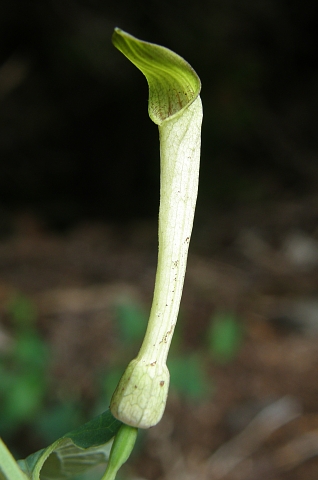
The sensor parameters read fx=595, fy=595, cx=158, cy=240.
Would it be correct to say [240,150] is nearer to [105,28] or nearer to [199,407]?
[105,28]

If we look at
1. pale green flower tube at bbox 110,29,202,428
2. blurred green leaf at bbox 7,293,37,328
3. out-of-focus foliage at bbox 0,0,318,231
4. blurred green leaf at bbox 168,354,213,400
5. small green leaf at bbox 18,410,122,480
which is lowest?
blurred green leaf at bbox 7,293,37,328

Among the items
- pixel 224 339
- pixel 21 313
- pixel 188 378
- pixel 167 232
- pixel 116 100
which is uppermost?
pixel 116 100

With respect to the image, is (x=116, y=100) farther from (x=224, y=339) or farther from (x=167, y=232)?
(x=167, y=232)

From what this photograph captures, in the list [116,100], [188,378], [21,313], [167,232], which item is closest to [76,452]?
[167,232]

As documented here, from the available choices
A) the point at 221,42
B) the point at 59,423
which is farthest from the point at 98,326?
the point at 221,42

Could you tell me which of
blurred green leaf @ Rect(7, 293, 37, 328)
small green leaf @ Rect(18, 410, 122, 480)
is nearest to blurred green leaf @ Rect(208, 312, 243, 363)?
blurred green leaf @ Rect(7, 293, 37, 328)

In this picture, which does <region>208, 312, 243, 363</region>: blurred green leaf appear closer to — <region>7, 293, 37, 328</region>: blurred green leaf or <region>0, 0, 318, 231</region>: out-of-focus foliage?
<region>7, 293, 37, 328</region>: blurred green leaf
